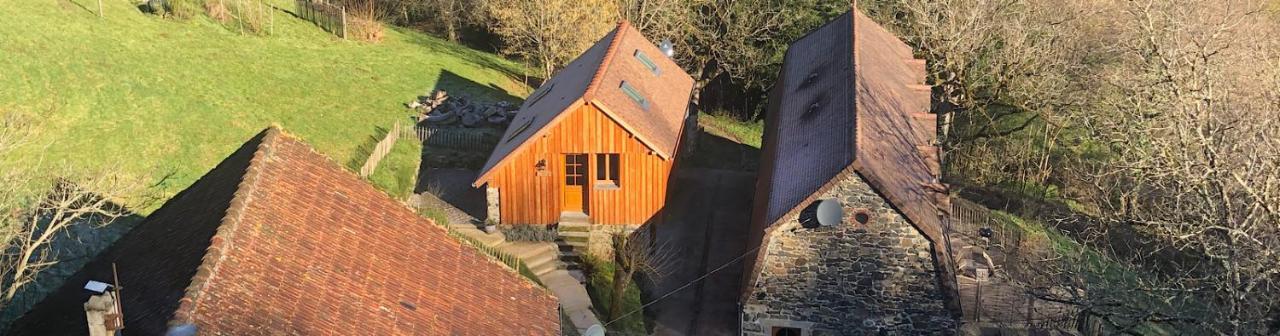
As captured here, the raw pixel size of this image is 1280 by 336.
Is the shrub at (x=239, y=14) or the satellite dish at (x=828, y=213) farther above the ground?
the shrub at (x=239, y=14)

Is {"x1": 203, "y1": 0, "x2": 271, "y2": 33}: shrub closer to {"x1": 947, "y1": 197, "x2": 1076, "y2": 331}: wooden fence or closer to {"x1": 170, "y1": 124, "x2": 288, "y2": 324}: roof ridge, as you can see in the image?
{"x1": 170, "y1": 124, "x2": 288, "y2": 324}: roof ridge

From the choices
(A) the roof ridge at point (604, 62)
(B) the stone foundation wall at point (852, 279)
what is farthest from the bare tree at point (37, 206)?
(B) the stone foundation wall at point (852, 279)

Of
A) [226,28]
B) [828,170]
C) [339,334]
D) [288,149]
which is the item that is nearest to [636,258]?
[828,170]

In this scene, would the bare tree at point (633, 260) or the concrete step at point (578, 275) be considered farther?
the concrete step at point (578, 275)

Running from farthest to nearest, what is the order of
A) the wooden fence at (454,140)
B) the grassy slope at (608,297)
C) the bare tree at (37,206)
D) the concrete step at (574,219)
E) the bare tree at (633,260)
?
the wooden fence at (454,140) → the concrete step at (574,219) → the bare tree at (633,260) → the grassy slope at (608,297) → the bare tree at (37,206)

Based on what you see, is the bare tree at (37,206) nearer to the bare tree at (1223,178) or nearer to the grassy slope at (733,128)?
the bare tree at (1223,178)

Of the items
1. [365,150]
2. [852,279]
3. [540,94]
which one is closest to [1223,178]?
[852,279]

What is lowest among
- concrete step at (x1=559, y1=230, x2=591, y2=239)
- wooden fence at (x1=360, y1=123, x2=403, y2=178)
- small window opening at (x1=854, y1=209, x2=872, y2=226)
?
concrete step at (x1=559, y1=230, x2=591, y2=239)

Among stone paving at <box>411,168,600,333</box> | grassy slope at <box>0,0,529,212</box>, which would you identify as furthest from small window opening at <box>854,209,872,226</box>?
grassy slope at <box>0,0,529,212</box>
